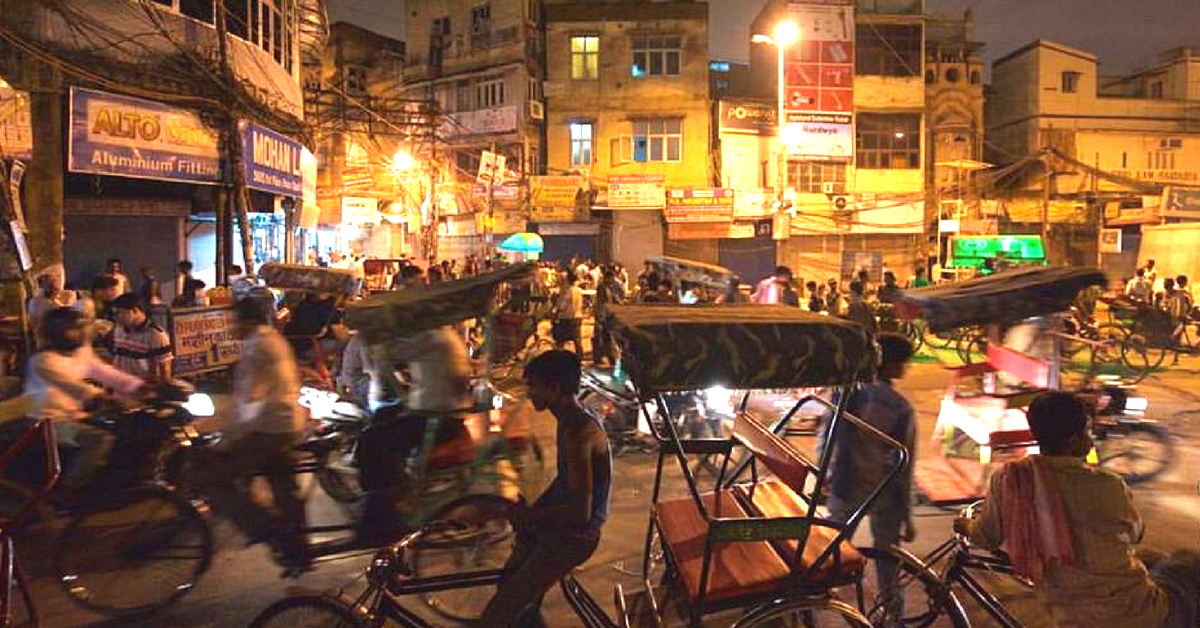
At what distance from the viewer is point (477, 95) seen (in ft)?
105

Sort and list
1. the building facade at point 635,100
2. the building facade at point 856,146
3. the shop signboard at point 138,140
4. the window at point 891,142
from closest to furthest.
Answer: the shop signboard at point 138,140, the building facade at point 856,146, the window at point 891,142, the building facade at point 635,100

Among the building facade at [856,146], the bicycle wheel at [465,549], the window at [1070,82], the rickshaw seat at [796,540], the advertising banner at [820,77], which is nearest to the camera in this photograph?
the rickshaw seat at [796,540]

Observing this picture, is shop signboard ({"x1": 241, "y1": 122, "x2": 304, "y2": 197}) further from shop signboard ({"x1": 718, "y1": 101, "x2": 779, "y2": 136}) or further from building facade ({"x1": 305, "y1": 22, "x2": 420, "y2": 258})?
shop signboard ({"x1": 718, "y1": 101, "x2": 779, "y2": 136})

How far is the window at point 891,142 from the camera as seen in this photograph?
2991 cm

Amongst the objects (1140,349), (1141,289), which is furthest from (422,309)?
(1141,289)

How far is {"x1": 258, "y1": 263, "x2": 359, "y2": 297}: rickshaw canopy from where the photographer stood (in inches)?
382

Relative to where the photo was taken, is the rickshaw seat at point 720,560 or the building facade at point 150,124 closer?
the rickshaw seat at point 720,560

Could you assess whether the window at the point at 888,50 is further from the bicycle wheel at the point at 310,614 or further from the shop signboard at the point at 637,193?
the bicycle wheel at the point at 310,614

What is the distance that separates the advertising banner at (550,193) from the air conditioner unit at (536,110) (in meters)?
2.79

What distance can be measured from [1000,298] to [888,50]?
27.0 meters

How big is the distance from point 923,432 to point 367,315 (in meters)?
7.33

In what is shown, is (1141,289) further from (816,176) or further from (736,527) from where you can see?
(736,527)

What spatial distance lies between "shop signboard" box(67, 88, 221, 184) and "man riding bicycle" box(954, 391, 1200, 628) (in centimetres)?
1214

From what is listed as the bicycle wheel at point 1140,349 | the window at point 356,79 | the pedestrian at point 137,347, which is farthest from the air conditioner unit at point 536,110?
the pedestrian at point 137,347
